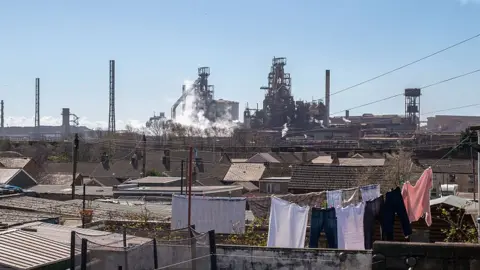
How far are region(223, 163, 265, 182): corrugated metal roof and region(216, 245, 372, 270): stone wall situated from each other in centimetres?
3504

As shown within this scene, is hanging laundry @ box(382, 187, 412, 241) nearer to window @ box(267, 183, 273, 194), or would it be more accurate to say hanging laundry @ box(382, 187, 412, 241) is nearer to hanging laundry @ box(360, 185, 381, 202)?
hanging laundry @ box(360, 185, 381, 202)

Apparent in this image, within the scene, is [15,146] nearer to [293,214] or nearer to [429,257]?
[293,214]

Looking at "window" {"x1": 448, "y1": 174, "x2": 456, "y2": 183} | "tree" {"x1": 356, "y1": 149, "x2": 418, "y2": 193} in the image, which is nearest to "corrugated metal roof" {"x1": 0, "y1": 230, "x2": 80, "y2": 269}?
"tree" {"x1": 356, "y1": 149, "x2": 418, "y2": 193}

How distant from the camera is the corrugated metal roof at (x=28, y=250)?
9.38m

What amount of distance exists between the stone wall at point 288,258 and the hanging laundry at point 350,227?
2.70 meters

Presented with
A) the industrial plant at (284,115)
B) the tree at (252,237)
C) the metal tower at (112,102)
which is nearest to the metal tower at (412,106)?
the industrial plant at (284,115)

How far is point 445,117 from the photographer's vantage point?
510 feet

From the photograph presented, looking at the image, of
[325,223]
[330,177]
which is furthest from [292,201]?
[330,177]

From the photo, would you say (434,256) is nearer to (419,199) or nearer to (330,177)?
(419,199)

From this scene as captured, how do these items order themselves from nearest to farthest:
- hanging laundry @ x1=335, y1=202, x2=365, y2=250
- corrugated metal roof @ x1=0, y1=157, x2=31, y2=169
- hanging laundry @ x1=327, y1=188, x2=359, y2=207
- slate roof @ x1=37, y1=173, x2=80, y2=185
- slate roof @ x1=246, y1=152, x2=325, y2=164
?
1. hanging laundry @ x1=335, y1=202, x2=365, y2=250
2. hanging laundry @ x1=327, y1=188, x2=359, y2=207
3. slate roof @ x1=37, y1=173, x2=80, y2=185
4. corrugated metal roof @ x1=0, y1=157, x2=31, y2=169
5. slate roof @ x1=246, y1=152, x2=325, y2=164

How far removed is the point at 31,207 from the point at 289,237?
1204 centimetres

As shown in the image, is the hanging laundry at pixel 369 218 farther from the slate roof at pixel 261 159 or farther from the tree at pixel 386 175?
the slate roof at pixel 261 159

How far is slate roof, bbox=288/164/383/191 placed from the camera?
83.6ft

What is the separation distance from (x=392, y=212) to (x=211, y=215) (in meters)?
5.97
